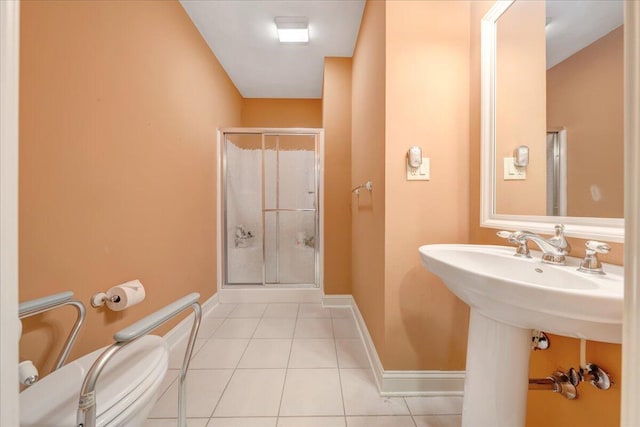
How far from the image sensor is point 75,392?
25.8 inches

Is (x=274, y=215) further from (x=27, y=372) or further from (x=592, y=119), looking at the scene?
(x=592, y=119)

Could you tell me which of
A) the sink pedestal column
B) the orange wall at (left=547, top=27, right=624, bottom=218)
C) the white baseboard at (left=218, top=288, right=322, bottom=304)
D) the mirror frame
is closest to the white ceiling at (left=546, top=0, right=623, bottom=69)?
the orange wall at (left=547, top=27, right=624, bottom=218)

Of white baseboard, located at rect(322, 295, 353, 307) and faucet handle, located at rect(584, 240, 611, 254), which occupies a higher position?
faucet handle, located at rect(584, 240, 611, 254)

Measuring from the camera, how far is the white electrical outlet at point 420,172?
117cm

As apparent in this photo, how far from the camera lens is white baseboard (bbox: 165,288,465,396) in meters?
1.17

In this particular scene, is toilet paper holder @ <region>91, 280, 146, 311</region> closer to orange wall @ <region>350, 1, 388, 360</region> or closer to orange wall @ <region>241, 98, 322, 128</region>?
orange wall @ <region>350, 1, 388, 360</region>

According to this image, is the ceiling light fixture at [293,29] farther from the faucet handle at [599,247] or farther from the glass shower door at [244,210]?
the faucet handle at [599,247]

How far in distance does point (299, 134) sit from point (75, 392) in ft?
7.55

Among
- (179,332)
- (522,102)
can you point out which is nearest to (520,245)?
(522,102)

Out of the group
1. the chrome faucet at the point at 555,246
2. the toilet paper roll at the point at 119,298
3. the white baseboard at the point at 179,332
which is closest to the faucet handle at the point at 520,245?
the chrome faucet at the point at 555,246

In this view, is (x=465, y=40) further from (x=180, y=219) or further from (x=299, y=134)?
(x=180, y=219)

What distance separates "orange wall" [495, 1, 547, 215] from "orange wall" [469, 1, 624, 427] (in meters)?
0.09

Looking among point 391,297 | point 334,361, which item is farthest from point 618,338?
point 334,361

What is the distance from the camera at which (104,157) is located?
43.2 inches
